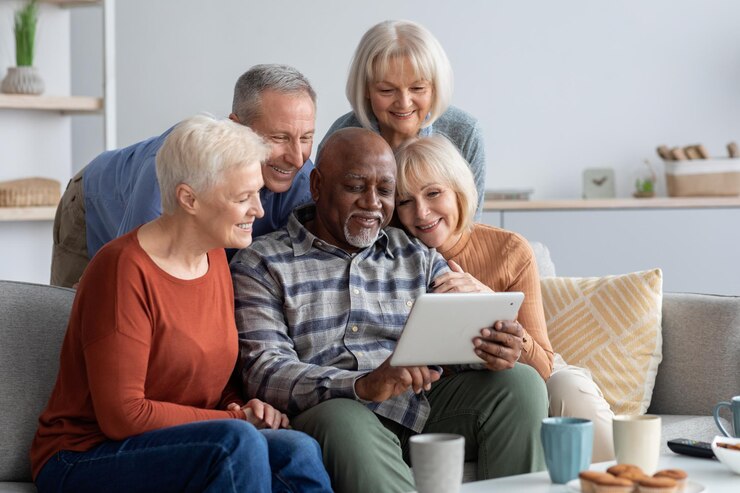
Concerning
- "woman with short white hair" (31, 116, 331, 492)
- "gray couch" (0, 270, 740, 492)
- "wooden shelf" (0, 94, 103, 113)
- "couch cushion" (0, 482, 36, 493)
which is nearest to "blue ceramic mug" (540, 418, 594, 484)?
"woman with short white hair" (31, 116, 331, 492)

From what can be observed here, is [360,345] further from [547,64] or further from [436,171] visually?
[547,64]

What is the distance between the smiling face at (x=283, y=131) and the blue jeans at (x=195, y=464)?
0.79m

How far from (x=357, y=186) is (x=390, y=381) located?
0.51 m

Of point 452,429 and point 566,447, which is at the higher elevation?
point 566,447

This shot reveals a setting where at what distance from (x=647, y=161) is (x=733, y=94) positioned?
544 millimetres

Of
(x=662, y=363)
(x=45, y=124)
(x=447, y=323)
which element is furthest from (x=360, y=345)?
(x=45, y=124)

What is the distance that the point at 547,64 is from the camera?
5.32 metres

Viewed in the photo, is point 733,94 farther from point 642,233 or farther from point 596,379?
point 596,379

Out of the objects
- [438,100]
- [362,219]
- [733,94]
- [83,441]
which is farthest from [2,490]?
[733,94]

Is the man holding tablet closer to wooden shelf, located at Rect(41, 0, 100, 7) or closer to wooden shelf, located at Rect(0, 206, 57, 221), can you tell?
wooden shelf, located at Rect(0, 206, 57, 221)

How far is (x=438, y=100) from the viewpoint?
2.92m

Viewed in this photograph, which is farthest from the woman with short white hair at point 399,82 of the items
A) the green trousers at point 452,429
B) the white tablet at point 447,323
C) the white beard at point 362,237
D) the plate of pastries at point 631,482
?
the plate of pastries at point 631,482

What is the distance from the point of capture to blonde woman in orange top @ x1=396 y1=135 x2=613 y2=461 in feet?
8.13

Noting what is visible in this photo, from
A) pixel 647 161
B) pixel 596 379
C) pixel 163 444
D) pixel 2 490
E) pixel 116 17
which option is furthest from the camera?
pixel 116 17
